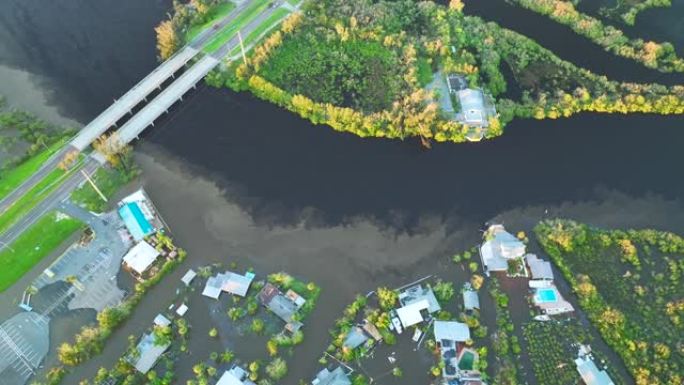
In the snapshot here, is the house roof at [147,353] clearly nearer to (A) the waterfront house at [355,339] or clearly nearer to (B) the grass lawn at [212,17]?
(A) the waterfront house at [355,339]

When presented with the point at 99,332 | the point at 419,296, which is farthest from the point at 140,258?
the point at 419,296

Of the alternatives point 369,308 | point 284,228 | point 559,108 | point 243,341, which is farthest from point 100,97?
point 559,108

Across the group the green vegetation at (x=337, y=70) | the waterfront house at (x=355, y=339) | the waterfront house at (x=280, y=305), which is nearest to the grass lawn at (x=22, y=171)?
the green vegetation at (x=337, y=70)

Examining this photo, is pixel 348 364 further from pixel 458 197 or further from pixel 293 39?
pixel 293 39

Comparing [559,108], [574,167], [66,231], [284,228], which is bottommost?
[66,231]

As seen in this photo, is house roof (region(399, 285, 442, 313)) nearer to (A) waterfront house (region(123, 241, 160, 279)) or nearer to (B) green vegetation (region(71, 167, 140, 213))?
(A) waterfront house (region(123, 241, 160, 279))

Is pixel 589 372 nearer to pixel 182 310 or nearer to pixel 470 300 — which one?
pixel 470 300

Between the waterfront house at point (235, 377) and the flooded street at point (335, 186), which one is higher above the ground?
the flooded street at point (335, 186)
